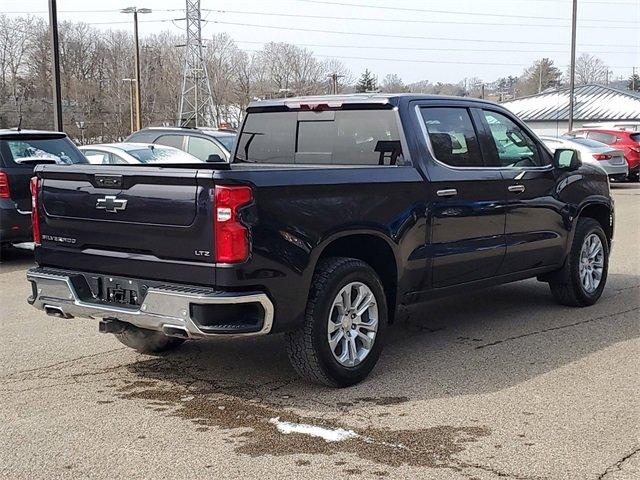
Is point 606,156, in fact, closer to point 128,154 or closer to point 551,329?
point 128,154

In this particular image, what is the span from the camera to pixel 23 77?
5850 centimetres

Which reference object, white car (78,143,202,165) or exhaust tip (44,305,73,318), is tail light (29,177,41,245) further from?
white car (78,143,202,165)

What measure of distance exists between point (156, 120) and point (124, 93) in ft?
15.2

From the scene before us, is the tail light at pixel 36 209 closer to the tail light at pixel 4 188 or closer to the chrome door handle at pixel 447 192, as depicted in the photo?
the chrome door handle at pixel 447 192

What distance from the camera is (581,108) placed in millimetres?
66625

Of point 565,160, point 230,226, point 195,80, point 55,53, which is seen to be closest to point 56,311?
point 230,226

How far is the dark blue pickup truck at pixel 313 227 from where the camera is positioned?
4664 millimetres

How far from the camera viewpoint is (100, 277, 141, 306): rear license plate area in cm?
493

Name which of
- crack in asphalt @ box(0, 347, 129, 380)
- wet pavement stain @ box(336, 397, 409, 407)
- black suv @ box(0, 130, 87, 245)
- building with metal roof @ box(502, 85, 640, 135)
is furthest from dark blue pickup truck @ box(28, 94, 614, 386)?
building with metal roof @ box(502, 85, 640, 135)

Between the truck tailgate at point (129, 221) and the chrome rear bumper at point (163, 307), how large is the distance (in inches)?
4.6

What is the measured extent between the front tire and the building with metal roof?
58661 mm

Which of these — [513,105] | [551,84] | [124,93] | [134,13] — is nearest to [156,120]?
[124,93]

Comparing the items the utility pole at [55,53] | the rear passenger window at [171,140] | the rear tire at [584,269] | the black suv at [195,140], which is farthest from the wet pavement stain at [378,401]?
the utility pole at [55,53]

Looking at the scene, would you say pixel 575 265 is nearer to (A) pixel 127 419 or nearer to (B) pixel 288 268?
(B) pixel 288 268
